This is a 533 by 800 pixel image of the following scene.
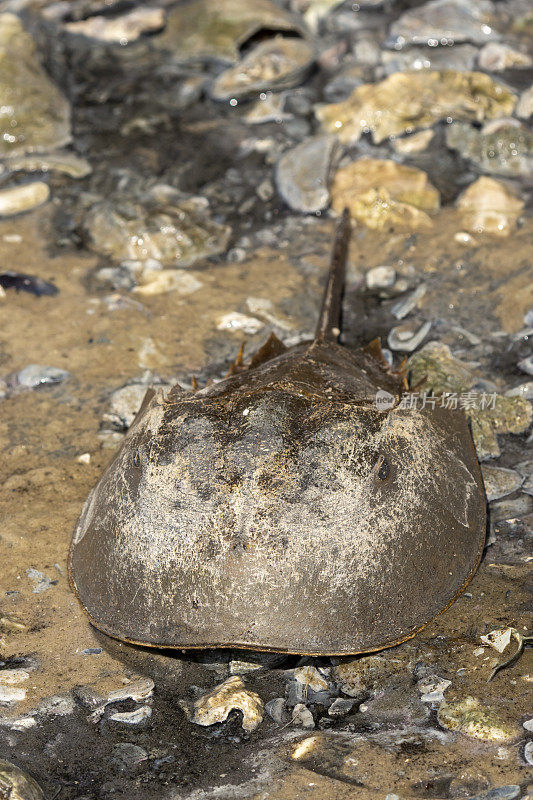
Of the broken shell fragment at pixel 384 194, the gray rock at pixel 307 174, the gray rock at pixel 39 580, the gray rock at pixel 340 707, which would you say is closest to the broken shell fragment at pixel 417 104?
the gray rock at pixel 307 174

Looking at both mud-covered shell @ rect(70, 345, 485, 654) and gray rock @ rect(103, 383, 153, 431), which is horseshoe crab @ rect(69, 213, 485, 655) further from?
gray rock @ rect(103, 383, 153, 431)

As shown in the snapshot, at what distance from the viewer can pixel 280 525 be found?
2.14 metres

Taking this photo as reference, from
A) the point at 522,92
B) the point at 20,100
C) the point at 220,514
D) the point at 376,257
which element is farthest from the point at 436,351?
the point at 20,100

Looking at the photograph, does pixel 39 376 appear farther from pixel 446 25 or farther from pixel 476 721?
pixel 446 25

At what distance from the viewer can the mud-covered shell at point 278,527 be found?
2109 millimetres

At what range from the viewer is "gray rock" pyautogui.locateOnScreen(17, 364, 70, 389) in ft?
12.4

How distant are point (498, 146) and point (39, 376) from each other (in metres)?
3.11

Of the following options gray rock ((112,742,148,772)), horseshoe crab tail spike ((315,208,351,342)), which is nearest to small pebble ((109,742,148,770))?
gray rock ((112,742,148,772))

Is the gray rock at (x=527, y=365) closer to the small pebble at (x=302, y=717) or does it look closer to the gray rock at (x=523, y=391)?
the gray rock at (x=523, y=391)

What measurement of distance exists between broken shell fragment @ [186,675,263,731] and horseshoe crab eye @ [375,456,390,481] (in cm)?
75

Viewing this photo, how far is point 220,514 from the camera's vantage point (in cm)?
217

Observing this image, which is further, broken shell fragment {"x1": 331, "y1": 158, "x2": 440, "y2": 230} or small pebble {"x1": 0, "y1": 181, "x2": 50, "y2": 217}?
small pebble {"x1": 0, "y1": 181, "x2": 50, "y2": 217}

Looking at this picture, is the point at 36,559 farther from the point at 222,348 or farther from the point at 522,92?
the point at 522,92

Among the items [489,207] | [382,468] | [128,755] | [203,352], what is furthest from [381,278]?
[128,755]
